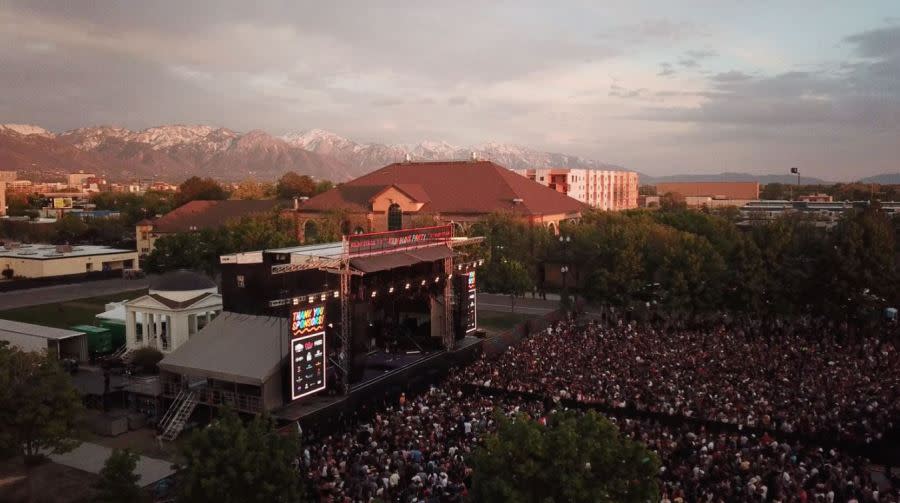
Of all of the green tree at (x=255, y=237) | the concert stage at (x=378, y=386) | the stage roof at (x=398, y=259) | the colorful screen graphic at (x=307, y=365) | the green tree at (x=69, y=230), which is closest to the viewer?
the colorful screen graphic at (x=307, y=365)

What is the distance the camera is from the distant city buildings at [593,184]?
4262 inches

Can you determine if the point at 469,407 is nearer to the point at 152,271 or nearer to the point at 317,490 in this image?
the point at 317,490

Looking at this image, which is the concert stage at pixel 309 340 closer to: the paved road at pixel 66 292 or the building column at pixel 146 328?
the building column at pixel 146 328

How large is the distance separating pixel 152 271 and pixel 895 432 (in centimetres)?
5395

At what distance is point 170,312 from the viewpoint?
3088 centimetres

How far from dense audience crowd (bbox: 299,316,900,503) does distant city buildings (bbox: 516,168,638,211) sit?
216ft

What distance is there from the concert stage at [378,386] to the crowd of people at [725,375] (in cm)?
225

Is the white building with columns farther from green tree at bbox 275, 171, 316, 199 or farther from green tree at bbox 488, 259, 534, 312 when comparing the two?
green tree at bbox 275, 171, 316, 199

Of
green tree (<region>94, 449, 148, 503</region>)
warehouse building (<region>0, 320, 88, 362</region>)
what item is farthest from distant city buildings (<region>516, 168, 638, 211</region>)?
green tree (<region>94, 449, 148, 503</region>)

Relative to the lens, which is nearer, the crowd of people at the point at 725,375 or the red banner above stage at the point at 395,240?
the crowd of people at the point at 725,375

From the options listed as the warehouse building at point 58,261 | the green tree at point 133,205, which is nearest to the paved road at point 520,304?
the warehouse building at point 58,261

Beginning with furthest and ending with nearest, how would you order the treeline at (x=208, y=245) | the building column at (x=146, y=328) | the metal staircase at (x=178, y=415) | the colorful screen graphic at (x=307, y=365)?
1. the treeline at (x=208, y=245)
2. the building column at (x=146, y=328)
3. the colorful screen graphic at (x=307, y=365)
4. the metal staircase at (x=178, y=415)

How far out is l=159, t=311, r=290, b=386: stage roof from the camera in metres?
22.8

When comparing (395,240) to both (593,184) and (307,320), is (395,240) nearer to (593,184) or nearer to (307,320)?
(307,320)
